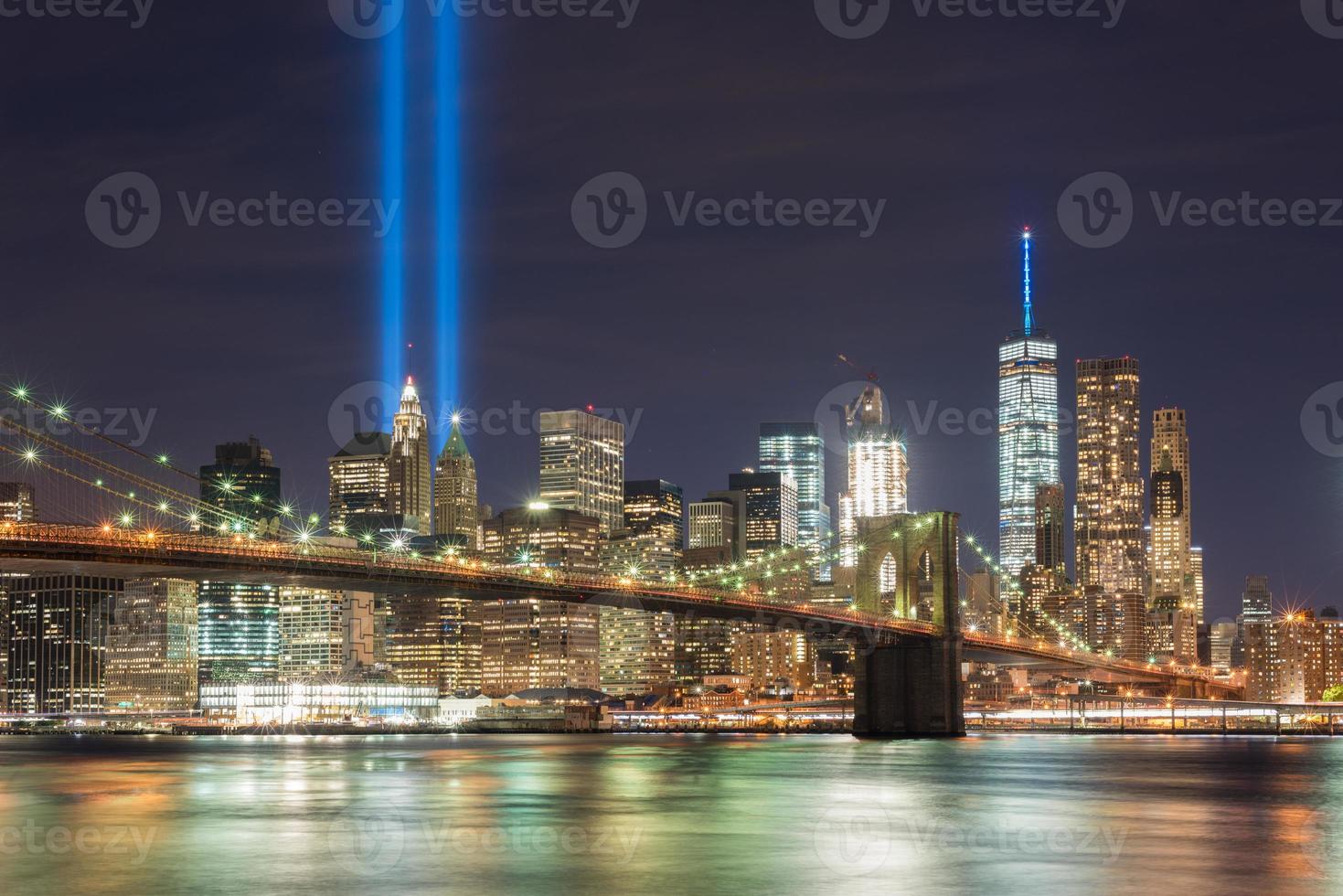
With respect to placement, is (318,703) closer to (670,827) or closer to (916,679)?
(916,679)

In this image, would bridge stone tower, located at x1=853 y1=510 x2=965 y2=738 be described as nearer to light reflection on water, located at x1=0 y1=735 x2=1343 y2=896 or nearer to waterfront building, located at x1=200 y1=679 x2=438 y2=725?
light reflection on water, located at x1=0 y1=735 x2=1343 y2=896

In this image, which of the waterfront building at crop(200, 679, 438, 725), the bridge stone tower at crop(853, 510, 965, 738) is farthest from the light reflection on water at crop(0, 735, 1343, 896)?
the waterfront building at crop(200, 679, 438, 725)

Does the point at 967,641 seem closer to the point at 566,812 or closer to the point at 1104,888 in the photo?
the point at 566,812

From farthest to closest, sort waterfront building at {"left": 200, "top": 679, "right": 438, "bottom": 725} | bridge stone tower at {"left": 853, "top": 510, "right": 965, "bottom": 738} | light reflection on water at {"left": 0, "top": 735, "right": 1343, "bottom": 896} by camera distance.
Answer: waterfront building at {"left": 200, "top": 679, "right": 438, "bottom": 725} < bridge stone tower at {"left": 853, "top": 510, "right": 965, "bottom": 738} < light reflection on water at {"left": 0, "top": 735, "right": 1343, "bottom": 896}

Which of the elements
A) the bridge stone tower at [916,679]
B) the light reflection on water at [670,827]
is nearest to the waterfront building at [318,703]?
the bridge stone tower at [916,679]

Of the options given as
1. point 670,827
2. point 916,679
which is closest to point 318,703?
point 916,679

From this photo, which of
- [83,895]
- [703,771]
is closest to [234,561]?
[703,771]

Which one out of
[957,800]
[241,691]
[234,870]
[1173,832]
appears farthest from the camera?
[241,691]

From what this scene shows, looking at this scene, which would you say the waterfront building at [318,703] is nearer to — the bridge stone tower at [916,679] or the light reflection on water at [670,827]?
the bridge stone tower at [916,679]
